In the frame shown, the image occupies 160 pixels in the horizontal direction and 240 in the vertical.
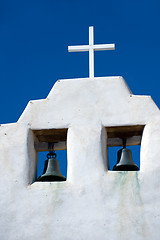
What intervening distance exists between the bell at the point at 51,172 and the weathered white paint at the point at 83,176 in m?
0.29

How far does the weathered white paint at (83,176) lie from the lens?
33.9 feet

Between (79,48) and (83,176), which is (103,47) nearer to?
(79,48)

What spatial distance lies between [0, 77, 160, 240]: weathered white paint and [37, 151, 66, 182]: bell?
29 cm

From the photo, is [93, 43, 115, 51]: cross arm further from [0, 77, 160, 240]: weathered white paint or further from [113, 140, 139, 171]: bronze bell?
[113, 140, 139, 171]: bronze bell

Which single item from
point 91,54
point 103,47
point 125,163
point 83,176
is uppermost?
point 103,47

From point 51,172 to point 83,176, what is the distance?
3.00 feet

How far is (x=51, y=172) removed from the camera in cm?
1148

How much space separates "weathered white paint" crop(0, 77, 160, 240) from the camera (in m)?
10.3

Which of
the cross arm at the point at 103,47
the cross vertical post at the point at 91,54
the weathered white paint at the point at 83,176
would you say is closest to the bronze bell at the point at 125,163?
the weathered white paint at the point at 83,176

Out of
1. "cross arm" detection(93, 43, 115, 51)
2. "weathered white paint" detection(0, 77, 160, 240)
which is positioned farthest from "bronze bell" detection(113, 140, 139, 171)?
"cross arm" detection(93, 43, 115, 51)

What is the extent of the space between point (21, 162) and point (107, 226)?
5.74 ft

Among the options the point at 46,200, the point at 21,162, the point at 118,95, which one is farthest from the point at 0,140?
the point at 118,95

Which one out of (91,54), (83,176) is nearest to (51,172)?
(83,176)

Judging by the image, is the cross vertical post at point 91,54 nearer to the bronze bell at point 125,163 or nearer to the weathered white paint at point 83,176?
the weathered white paint at point 83,176
